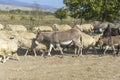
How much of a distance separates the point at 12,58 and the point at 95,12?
67.8 ft

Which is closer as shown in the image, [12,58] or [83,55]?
[12,58]

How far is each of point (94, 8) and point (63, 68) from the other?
2266 cm

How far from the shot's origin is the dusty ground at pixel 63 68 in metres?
15.9

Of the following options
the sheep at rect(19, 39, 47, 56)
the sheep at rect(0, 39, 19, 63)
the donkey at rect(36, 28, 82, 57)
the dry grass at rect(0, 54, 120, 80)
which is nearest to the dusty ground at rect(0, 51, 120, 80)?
the dry grass at rect(0, 54, 120, 80)

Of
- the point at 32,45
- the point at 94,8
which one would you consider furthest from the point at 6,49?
the point at 94,8

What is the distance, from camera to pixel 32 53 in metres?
23.2

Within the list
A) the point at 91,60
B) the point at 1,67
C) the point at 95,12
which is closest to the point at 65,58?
the point at 91,60

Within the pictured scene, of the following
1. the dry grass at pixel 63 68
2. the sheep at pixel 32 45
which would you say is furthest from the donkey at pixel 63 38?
the dry grass at pixel 63 68

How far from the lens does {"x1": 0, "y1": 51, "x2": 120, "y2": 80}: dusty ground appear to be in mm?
15867

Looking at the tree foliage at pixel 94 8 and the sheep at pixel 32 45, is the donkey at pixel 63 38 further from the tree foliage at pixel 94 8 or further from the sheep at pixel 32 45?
the tree foliage at pixel 94 8

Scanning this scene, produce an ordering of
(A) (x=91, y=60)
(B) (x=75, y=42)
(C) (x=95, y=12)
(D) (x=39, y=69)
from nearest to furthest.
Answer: (D) (x=39, y=69) → (A) (x=91, y=60) → (B) (x=75, y=42) → (C) (x=95, y=12)

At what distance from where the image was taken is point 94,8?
39.8 m

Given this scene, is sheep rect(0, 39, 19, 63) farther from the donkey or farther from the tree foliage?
the tree foliage

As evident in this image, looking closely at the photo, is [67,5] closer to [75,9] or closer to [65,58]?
[75,9]
